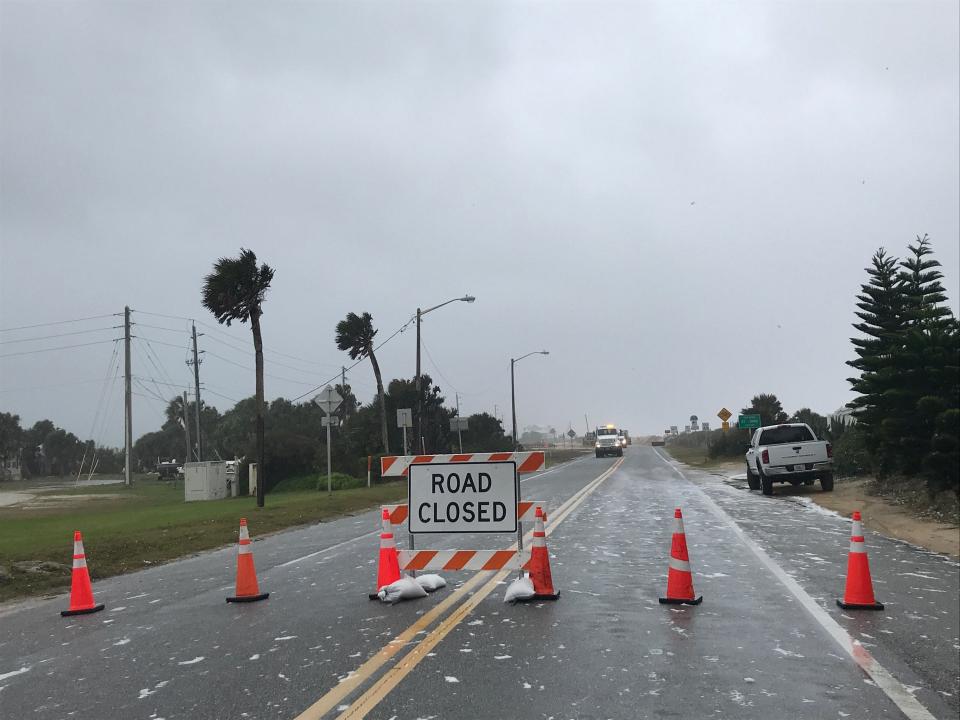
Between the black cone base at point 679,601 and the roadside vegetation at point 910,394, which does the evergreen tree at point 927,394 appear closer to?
the roadside vegetation at point 910,394

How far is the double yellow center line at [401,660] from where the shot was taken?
5.06 m

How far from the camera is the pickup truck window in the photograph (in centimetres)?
2458

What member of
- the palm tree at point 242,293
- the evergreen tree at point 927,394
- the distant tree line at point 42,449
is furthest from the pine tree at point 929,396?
the distant tree line at point 42,449

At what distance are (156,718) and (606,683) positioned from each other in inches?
111

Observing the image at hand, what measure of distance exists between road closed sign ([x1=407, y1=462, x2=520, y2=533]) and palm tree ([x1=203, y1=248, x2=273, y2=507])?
18305mm

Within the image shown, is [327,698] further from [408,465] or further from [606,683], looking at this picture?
[408,465]

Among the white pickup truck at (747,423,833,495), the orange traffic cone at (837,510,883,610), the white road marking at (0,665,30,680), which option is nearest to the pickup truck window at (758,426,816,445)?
the white pickup truck at (747,423,833,495)

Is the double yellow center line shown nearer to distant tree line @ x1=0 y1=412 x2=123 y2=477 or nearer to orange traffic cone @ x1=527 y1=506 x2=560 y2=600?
orange traffic cone @ x1=527 y1=506 x2=560 y2=600

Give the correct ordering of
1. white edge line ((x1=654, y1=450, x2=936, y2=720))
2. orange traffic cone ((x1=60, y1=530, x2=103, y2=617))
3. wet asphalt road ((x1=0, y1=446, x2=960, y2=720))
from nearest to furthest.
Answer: white edge line ((x1=654, y1=450, x2=936, y2=720)) < wet asphalt road ((x1=0, y1=446, x2=960, y2=720)) < orange traffic cone ((x1=60, y1=530, x2=103, y2=617))

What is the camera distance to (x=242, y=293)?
26688mm

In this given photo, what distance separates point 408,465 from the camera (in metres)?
8.84

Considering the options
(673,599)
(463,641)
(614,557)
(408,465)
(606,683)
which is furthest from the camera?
(614,557)

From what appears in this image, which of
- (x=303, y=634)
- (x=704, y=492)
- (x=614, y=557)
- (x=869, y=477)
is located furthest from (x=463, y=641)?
(x=869, y=477)

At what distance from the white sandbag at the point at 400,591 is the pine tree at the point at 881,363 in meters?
15.1
